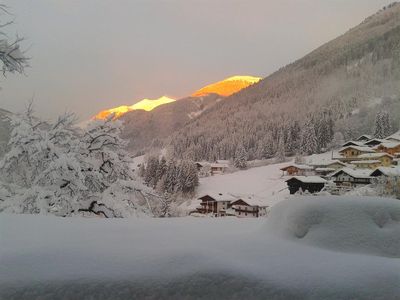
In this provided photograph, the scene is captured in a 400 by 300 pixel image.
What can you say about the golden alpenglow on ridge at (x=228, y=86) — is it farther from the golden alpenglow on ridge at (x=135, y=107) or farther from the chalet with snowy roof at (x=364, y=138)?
the chalet with snowy roof at (x=364, y=138)

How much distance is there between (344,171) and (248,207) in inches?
49.9

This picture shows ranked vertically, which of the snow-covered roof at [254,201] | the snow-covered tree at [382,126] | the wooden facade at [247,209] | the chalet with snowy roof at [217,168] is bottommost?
the wooden facade at [247,209]

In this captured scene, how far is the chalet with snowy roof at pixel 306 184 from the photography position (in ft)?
13.5

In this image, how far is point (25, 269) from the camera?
3.66 ft

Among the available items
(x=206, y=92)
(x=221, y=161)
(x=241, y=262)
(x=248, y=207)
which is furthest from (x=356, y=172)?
(x=241, y=262)

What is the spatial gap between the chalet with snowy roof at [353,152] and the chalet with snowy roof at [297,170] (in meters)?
0.40

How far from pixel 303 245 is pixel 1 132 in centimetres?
485

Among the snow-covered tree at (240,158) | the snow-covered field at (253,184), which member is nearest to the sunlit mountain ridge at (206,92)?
the snow-covered tree at (240,158)

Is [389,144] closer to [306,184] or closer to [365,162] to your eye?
[365,162]

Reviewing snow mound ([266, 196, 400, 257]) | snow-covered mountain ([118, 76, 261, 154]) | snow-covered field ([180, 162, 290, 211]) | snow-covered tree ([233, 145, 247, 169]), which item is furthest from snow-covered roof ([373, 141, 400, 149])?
snow mound ([266, 196, 400, 257])

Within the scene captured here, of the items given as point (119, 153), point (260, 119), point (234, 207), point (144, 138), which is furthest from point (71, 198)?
point (260, 119)

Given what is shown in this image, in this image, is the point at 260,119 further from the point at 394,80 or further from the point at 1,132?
the point at 1,132

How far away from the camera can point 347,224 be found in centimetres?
144

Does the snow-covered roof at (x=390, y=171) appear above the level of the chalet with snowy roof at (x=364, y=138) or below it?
below
